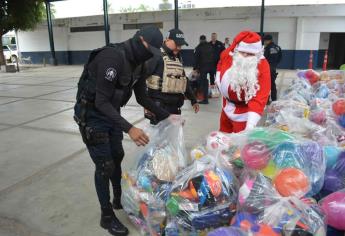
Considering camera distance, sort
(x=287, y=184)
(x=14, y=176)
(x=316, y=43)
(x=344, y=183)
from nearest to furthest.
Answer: (x=287, y=184), (x=344, y=183), (x=14, y=176), (x=316, y=43)

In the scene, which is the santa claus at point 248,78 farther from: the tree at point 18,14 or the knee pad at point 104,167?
the tree at point 18,14

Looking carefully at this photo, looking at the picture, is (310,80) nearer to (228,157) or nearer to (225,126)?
(225,126)

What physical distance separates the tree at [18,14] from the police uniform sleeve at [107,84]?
1917 centimetres

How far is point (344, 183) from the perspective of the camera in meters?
2.16

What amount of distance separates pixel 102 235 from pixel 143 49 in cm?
147

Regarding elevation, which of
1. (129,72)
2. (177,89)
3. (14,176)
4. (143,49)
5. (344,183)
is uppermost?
(143,49)

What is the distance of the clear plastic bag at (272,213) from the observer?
1763 mm

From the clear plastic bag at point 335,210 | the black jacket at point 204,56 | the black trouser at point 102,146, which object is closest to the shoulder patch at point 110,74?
the black trouser at point 102,146

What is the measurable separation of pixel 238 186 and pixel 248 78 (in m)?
0.94

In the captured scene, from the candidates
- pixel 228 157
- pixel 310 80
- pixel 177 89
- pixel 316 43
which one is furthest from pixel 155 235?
pixel 316 43

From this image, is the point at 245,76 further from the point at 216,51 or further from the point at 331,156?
the point at 216,51

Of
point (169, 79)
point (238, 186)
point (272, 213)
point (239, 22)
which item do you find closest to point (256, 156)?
point (238, 186)

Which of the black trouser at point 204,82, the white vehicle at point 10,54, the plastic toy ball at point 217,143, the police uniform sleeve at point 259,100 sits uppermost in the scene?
the police uniform sleeve at point 259,100

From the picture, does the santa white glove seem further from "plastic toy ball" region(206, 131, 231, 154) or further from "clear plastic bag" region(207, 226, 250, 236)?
"clear plastic bag" region(207, 226, 250, 236)
